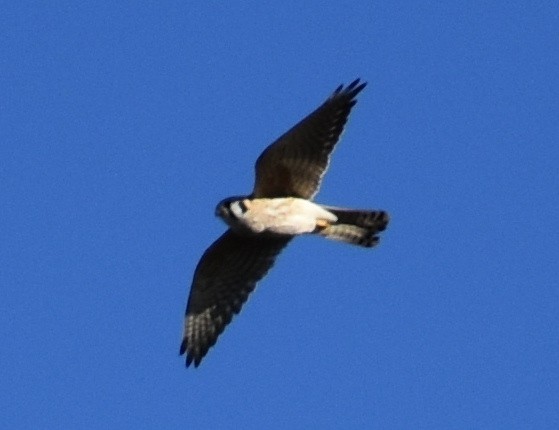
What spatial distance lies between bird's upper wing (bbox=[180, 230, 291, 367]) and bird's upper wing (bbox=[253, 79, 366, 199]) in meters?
0.85

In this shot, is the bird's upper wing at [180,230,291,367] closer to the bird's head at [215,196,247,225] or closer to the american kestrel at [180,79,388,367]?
the american kestrel at [180,79,388,367]

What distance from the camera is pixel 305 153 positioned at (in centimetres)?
1698

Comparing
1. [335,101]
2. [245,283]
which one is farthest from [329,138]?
[245,283]

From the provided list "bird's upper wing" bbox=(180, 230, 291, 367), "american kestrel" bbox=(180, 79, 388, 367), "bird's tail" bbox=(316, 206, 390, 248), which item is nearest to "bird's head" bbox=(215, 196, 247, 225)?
"american kestrel" bbox=(180, 79, 388, 367)

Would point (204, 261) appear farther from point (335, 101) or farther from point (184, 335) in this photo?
point (335, 101)

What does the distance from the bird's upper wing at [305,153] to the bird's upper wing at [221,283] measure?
2.79 feet

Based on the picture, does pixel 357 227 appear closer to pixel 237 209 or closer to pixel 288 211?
pixel 288 211

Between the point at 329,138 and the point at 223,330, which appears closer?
the point at 329,138

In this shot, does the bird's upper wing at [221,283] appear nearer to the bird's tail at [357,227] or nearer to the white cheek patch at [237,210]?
the bird's tail at [357,227]

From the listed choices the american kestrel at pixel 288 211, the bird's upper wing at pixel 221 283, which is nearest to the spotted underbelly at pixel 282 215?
the american kestrel at pixel 288 211

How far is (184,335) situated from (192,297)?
16.8 inches

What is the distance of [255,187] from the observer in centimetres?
1728

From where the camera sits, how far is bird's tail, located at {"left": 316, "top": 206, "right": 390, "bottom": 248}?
1741 cm

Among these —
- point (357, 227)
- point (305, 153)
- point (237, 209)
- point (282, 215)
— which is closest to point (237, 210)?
point (237, 209)
